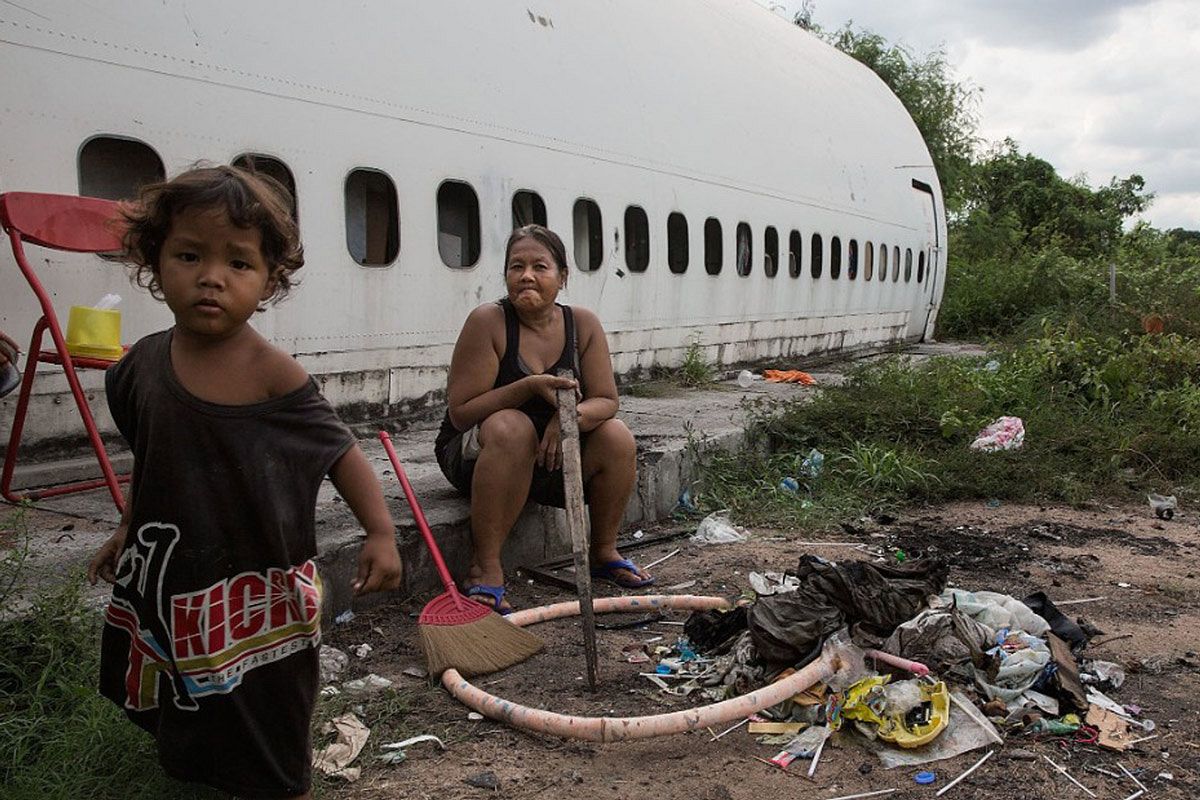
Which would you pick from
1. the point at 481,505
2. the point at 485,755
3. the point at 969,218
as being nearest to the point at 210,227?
the point at 485,755

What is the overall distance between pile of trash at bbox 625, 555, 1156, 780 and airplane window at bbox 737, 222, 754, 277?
7182mm

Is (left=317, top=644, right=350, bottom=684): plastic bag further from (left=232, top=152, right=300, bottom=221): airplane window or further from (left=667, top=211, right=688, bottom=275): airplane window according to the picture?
(left=667, top=211, right=688, bottom=275): airplane window

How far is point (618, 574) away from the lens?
4227 millimetres

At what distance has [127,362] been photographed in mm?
2018

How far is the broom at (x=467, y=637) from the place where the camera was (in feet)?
10.6

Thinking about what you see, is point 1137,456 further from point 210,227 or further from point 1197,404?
point 210,227

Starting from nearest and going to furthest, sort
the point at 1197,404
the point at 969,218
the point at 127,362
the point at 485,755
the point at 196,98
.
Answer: the point at 127,362
the point at 485,755
the point at 196,98
the point at 1197,404
the point at 969,218

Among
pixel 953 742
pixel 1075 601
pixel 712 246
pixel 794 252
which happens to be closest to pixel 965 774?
pixel 953 742

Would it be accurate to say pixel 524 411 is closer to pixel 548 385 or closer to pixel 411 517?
pixel 548 385

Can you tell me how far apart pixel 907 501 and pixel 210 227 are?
15.9 feet

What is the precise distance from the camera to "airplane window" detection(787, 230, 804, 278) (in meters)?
11.6

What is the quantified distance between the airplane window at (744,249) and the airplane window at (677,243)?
47.3 inches

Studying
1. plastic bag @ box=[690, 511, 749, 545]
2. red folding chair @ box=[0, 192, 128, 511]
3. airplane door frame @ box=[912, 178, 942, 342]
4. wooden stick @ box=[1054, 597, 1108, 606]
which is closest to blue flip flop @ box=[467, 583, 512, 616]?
red folding chair @ box=[0, 192, 128, 511]

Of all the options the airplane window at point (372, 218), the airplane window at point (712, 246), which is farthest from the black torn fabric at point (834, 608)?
the airplane window at point (712, 246)
